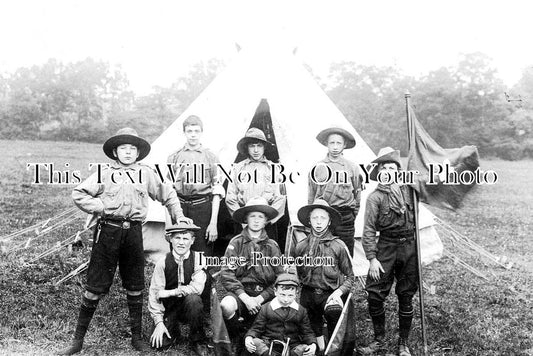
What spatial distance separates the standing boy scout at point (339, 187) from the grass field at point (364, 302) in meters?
0.83

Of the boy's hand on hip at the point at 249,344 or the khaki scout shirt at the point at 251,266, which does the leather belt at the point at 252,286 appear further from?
the boy's hand on hip at the point at 249,344

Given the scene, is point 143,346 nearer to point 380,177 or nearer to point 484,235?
point 380,177

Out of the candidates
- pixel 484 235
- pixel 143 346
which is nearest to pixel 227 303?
pixel 143 346

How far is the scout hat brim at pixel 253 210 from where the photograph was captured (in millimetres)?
3455

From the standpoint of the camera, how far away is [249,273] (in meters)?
3.35

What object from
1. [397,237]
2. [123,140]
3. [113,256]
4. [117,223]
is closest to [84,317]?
[113,256]

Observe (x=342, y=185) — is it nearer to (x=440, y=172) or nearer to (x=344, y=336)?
(x=440, y=172)

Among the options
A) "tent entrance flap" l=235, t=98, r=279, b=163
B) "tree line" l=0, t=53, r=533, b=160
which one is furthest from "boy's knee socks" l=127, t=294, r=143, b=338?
"tree line" l=0, t=53, r=533, b=160

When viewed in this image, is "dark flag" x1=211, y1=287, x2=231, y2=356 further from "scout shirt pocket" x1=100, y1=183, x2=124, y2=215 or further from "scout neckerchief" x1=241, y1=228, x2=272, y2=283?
"scout shirt pocket" x1=100, y1=183, x2=124, y2=215

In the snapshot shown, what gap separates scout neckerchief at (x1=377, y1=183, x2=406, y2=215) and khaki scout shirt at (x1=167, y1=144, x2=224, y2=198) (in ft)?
4.57

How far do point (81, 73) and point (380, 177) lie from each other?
45.5 ft

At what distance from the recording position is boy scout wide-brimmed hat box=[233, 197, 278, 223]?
3.46 metres

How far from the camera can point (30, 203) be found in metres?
7.75

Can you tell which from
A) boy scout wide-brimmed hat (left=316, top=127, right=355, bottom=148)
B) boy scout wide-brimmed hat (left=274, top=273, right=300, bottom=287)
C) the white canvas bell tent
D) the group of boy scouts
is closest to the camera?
boy scout wide-brimmed hat (left=274, top=273, right=300, bottom=287)
